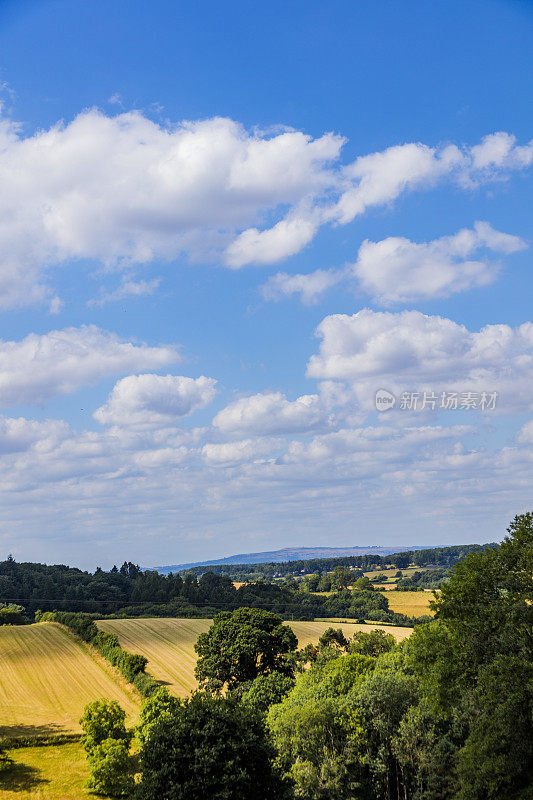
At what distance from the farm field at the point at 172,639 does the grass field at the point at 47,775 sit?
2051 cm

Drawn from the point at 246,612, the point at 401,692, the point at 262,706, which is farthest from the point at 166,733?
the point at 246,612

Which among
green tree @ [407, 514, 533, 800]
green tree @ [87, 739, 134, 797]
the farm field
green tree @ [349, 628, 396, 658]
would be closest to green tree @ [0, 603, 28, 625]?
the farm field

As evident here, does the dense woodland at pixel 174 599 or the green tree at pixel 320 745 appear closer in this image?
the green tree at pixel 320 745

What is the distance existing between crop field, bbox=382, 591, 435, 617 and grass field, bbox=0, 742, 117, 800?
362ft

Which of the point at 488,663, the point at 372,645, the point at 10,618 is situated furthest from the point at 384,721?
the point at 10,618

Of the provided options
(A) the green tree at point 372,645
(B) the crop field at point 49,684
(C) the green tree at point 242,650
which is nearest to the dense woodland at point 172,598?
(B) the crop field at point 49,684

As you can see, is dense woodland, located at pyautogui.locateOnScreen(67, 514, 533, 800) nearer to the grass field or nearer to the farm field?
the grass field

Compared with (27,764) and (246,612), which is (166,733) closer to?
(27,764)

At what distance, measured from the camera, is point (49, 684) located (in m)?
73.6

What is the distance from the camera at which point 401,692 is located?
1501 inches

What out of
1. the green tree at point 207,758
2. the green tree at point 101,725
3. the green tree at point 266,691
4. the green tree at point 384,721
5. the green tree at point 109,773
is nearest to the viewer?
the green tree at point 207,758

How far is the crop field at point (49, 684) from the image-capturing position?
5897 cm

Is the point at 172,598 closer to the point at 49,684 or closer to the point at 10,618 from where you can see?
the point at 10,618

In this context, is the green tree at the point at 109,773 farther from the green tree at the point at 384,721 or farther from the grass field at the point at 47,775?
the green tree at the point at 384,721
